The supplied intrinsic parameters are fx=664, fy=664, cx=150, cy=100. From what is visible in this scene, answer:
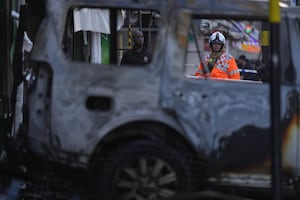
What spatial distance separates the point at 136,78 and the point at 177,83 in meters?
0.36

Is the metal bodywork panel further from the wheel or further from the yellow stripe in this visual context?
the yellow stripe

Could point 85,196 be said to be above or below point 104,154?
below

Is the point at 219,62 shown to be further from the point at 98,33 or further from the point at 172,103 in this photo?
the point at 98,33

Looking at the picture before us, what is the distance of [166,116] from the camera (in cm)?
583

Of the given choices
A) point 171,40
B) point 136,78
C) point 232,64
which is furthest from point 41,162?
point 232,64

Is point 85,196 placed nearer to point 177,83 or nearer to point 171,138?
point 171,138

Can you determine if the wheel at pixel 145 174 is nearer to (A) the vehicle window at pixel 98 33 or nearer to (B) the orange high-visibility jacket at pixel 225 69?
(A) the vehicle window at pixel 98 33

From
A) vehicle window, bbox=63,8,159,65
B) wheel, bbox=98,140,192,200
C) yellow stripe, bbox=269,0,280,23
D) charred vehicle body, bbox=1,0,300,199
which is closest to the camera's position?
yellow stripe, bbox=269,0,280,23

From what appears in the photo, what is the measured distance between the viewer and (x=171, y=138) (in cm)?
595

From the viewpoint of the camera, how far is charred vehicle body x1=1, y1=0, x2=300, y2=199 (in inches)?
228

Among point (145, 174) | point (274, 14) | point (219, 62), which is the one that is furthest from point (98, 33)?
point (274, 14)

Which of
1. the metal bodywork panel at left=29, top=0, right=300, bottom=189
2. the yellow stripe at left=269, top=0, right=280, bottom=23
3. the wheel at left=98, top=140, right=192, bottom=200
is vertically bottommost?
the wheel at left=98, top=140, right=192, bottom=200

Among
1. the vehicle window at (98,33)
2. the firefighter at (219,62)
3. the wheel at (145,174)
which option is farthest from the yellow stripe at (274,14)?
the vehicle window at (98,33)

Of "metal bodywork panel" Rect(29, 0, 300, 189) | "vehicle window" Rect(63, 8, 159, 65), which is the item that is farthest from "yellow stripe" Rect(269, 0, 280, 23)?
"vehicle window" Rect(63, 8, 159, 65)
